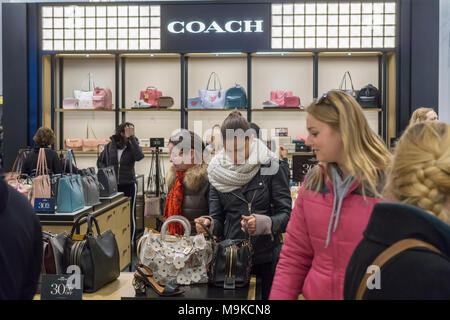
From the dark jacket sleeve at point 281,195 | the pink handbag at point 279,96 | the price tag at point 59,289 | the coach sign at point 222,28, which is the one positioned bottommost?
the price tag at point 59,289

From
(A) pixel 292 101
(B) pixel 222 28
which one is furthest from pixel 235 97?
(B) pixel 222 28

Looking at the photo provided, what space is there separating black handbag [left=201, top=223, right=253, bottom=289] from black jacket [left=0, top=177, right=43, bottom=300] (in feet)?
4.27

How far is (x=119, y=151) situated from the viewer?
19.0ft

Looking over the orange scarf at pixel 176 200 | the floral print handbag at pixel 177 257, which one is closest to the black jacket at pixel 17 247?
the floral print handbag at pixel 177 257

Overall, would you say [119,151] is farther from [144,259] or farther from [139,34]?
[144,259]

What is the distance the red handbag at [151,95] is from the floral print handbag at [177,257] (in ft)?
14.8

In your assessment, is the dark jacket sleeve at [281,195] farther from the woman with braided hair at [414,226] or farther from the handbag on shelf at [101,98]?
the handbag on shelf at [101,98]

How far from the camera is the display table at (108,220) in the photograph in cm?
353

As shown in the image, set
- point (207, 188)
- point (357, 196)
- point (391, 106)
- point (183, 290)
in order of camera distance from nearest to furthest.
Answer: point (357, 196) < point (183, 290) < point (207, 188) < point (391, 106)

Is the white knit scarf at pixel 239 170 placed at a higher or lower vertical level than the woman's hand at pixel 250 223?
higher

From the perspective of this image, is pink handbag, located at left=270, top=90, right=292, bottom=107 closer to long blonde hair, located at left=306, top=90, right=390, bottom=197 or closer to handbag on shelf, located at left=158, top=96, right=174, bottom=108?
handbag on shelf, located at left=158, top=96, right=174, bottom=108

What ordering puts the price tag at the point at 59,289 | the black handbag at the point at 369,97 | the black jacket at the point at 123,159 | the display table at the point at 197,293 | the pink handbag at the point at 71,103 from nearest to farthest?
the price tag at the point at 59,289 < the display table at the point at 197,293 < the black jacket at the point at 123,159 < the black handbag at the point at 369,97 < the pink handbag at the point at 71,103

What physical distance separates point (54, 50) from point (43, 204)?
3.68m
